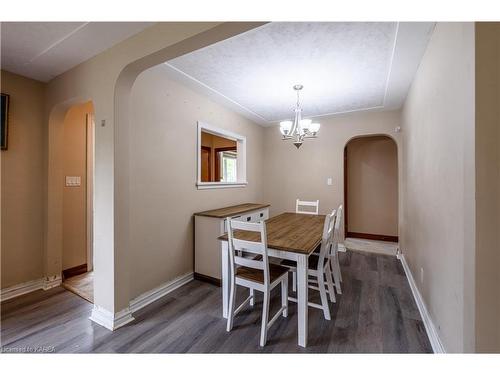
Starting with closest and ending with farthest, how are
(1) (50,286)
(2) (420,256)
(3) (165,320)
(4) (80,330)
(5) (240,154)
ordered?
(4) (80,330), (3) (165,320), (2) (420,256), (1) (50,286), (5) (240,154)

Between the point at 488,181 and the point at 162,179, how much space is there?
2.56 m

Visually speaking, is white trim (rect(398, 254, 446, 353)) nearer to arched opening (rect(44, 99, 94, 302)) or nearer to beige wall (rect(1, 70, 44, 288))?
arched opening (rect(44, 99, 94, 302))

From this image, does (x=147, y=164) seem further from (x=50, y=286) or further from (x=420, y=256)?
(x=420, y=256)

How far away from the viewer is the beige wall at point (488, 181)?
3.10 feet

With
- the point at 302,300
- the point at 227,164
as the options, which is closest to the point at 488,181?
the point at 302,300

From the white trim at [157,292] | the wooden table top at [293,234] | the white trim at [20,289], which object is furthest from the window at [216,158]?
the white trim at [20,289]

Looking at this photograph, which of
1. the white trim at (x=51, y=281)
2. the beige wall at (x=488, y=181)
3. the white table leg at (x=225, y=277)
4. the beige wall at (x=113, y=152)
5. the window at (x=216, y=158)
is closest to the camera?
the beige wall at (x=488, y=181)

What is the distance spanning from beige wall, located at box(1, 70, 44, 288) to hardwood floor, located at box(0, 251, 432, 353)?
1.25 feet

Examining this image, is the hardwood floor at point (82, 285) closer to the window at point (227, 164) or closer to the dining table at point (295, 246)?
the dining table at point (295, 246)

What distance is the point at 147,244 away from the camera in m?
2.36

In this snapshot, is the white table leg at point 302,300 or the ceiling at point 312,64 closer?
the white table leg at point 302,300

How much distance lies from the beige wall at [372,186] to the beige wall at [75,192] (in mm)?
4728

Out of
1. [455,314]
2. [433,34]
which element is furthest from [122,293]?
[433,34]
